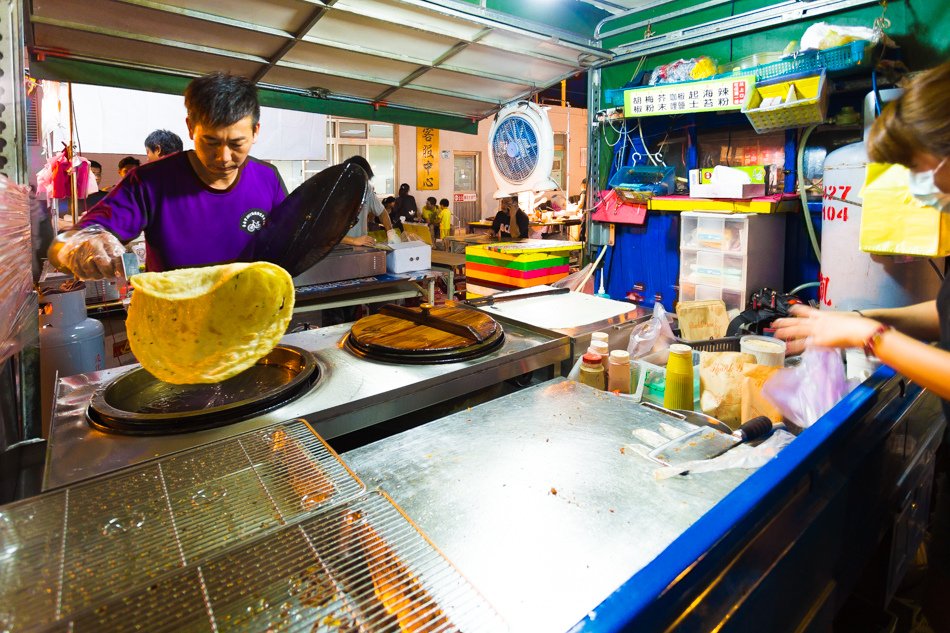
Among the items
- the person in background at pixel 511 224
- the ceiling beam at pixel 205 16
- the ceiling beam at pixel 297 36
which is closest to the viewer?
the ceiling beam at pixel 205 16

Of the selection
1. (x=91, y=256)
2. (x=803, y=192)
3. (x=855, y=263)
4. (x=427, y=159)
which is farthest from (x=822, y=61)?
(x=427, y=159)

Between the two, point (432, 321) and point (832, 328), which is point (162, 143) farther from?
point (832, 328)

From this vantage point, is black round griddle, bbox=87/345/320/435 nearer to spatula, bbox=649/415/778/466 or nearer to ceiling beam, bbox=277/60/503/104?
spatula, bbox=649/415/778/466

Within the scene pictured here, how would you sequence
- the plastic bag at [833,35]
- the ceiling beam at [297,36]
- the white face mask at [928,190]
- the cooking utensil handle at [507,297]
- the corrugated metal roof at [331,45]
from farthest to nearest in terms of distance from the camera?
the plastic bag at [833,35] < the ceiling beam at [297,36] < the corrugated metal roof at [331,45] < the cooking utensil handle at [507,297] < the white face mask at [928,190]

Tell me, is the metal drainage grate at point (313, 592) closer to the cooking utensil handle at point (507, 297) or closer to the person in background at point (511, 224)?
the cooking utensil handle at point (507, 297)

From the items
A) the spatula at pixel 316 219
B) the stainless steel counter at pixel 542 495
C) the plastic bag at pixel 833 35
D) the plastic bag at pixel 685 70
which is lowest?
the stainless steel counter at pixel 542 495

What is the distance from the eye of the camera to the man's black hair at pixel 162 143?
371 cm

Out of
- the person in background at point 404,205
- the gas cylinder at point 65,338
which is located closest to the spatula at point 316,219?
the gas cylinder at point 65,338

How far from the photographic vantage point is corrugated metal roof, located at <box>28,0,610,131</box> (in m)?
2.71

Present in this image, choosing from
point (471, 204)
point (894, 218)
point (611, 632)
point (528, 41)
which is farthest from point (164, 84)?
point (471, 204)

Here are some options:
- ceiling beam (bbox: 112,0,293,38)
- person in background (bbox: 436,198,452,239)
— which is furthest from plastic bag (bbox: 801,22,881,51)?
person in background (bbox: 436,198,452,239)

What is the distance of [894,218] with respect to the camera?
106 inches

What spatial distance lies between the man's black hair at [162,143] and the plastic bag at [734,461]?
3.88 m

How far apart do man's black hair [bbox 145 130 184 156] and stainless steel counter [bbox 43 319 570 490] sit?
107 inches
